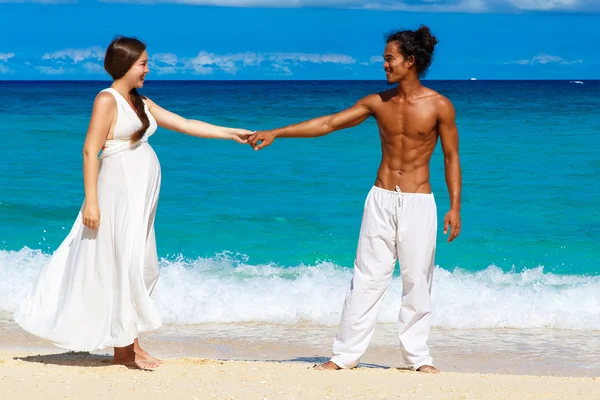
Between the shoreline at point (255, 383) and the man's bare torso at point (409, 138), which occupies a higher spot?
the man's bare torso at point (409, 138)

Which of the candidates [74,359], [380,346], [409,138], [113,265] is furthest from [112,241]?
[380,346]

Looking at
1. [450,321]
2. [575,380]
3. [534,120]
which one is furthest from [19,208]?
[534,120]

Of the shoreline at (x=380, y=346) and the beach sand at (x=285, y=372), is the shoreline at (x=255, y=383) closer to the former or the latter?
the beach sand at (x=285, y=372)

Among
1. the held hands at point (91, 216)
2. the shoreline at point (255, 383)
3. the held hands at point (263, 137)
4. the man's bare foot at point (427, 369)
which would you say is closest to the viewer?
the shoreline at point (255, 383)

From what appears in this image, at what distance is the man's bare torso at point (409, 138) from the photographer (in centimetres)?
499

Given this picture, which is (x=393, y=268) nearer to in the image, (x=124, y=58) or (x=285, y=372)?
(x=285, y=372)

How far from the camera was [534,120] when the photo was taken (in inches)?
1217

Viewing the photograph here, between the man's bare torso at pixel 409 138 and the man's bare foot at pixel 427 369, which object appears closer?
the man's bare torso at pixel 409 138

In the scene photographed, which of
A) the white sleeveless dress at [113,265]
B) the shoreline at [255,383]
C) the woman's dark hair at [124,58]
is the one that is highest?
the woman's dark hair at [124,58]

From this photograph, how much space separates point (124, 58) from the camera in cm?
479

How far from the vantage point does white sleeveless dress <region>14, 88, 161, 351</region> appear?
475 cm

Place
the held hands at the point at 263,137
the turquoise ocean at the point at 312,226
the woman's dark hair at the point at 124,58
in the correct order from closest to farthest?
the woman's dark hair at the point at 124,58
the held hands at the point at 263,137
the turquoise ocean at the point at 312,226

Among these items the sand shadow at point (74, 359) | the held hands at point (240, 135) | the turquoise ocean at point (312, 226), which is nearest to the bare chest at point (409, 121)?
the held hands at point (240, 135)

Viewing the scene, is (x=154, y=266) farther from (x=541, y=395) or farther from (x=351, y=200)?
(x=351, y=200)
